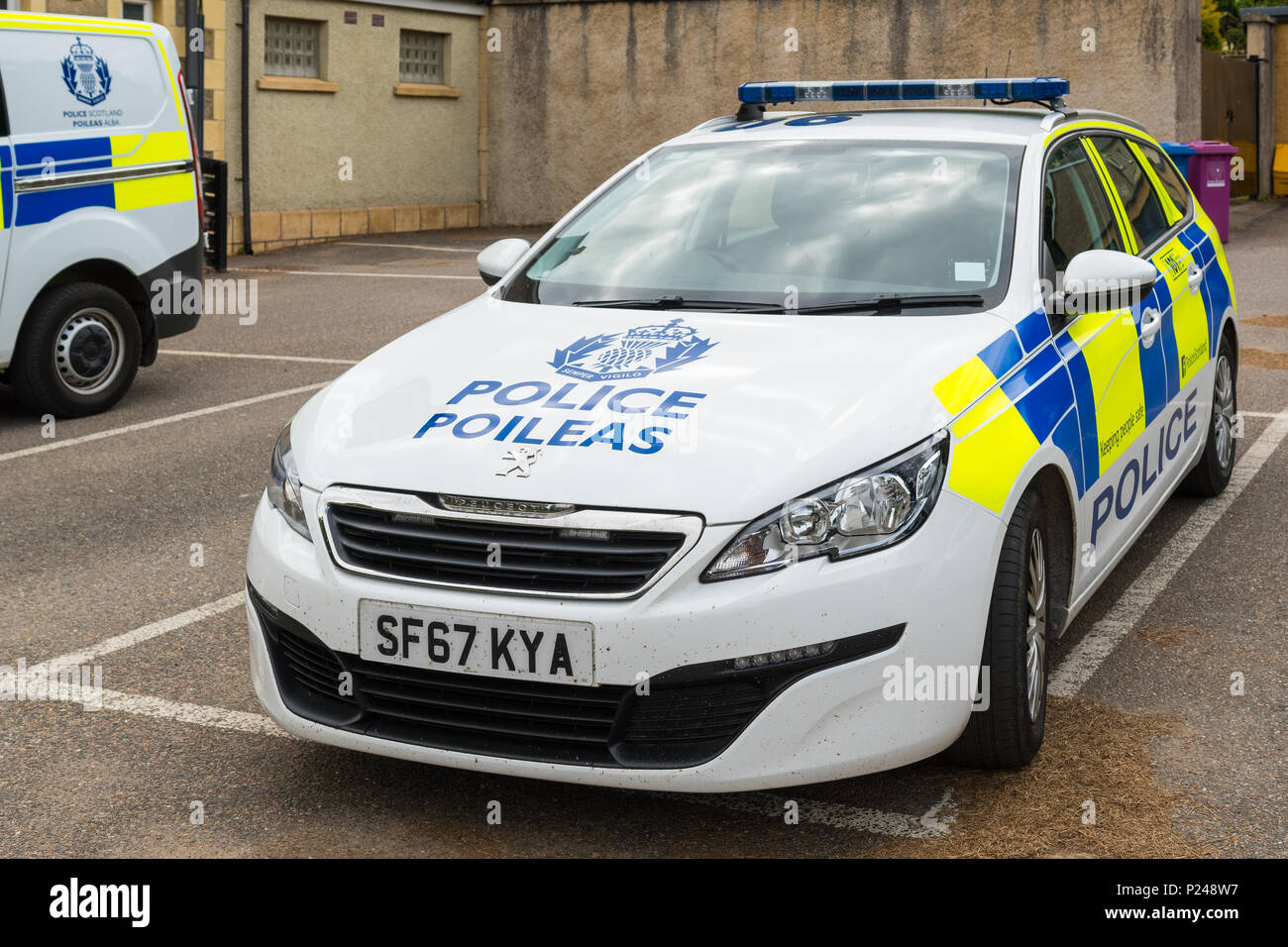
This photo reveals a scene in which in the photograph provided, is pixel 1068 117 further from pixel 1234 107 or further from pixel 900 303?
pixel 1234 107

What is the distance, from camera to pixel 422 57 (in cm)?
2269

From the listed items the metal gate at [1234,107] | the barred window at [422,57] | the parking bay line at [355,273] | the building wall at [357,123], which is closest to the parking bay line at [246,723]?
the parking bay line at [355,273]

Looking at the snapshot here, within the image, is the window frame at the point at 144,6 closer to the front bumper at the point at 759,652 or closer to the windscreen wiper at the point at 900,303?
the windscreen wiper at the point at 900,303

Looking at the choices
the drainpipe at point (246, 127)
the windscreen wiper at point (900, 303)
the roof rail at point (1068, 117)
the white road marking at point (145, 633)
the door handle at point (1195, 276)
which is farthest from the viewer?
the drainpipe at point (246, 127)

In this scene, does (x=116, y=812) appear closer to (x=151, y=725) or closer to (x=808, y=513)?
(x=151, y=725)

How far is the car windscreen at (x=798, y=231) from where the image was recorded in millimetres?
4367

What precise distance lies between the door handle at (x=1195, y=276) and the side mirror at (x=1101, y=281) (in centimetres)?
143

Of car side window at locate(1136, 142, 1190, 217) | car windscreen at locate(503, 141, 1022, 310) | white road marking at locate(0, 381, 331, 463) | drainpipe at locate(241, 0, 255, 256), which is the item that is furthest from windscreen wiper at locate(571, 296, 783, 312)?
drainpipe at locate(241, 0, 255, 256)

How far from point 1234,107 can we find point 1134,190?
68.5ft

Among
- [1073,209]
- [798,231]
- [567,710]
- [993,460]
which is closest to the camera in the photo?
[567,710]

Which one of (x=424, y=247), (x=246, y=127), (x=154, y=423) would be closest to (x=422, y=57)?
(x=424, y=247)
